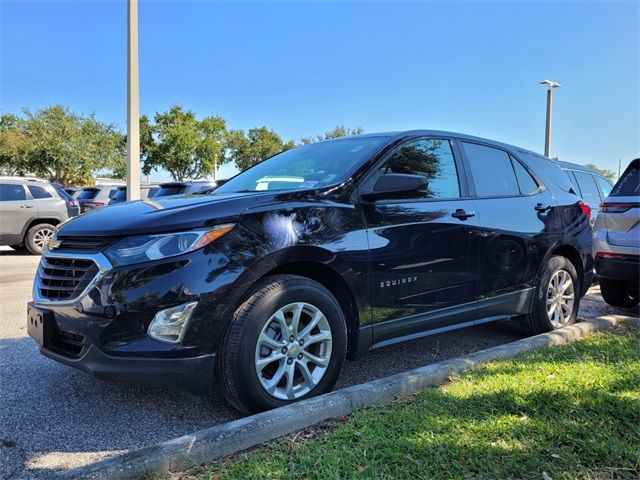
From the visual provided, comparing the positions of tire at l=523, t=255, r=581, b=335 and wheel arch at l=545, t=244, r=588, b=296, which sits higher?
wheel arch at l=545, t=244, r=588, b=296

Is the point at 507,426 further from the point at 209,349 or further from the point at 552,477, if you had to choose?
the point at 209,349

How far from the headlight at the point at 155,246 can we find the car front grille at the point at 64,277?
0.47 feet

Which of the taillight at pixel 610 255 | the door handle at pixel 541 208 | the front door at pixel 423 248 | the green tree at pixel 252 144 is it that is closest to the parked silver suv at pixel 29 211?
the front door at pixel 423 248

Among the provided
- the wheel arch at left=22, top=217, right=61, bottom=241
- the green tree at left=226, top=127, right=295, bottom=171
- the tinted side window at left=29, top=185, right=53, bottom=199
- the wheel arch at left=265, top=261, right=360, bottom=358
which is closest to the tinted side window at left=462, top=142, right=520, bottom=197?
the wheel arch at left=265, top=261, right=360, bottom=358

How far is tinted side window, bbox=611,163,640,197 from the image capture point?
5.59 m

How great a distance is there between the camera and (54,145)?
3716 cm

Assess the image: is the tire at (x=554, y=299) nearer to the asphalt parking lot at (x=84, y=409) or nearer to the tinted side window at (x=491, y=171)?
the asphalt parking lot at (x=84, y=409)

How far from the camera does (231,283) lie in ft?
8.90

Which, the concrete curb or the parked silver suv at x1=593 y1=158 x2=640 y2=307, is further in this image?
the parked silver suv at x1=593 y1=158 x2=640 y2=307

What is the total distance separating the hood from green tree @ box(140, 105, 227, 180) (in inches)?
1680

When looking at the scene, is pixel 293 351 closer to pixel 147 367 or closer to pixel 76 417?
pixel 147 367

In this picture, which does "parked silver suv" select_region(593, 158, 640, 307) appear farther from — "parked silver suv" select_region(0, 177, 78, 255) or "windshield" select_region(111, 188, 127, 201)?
"windshield" select_region(111, 188, 127, 201)

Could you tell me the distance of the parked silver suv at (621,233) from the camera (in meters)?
5.39

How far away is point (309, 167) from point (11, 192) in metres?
9.68
